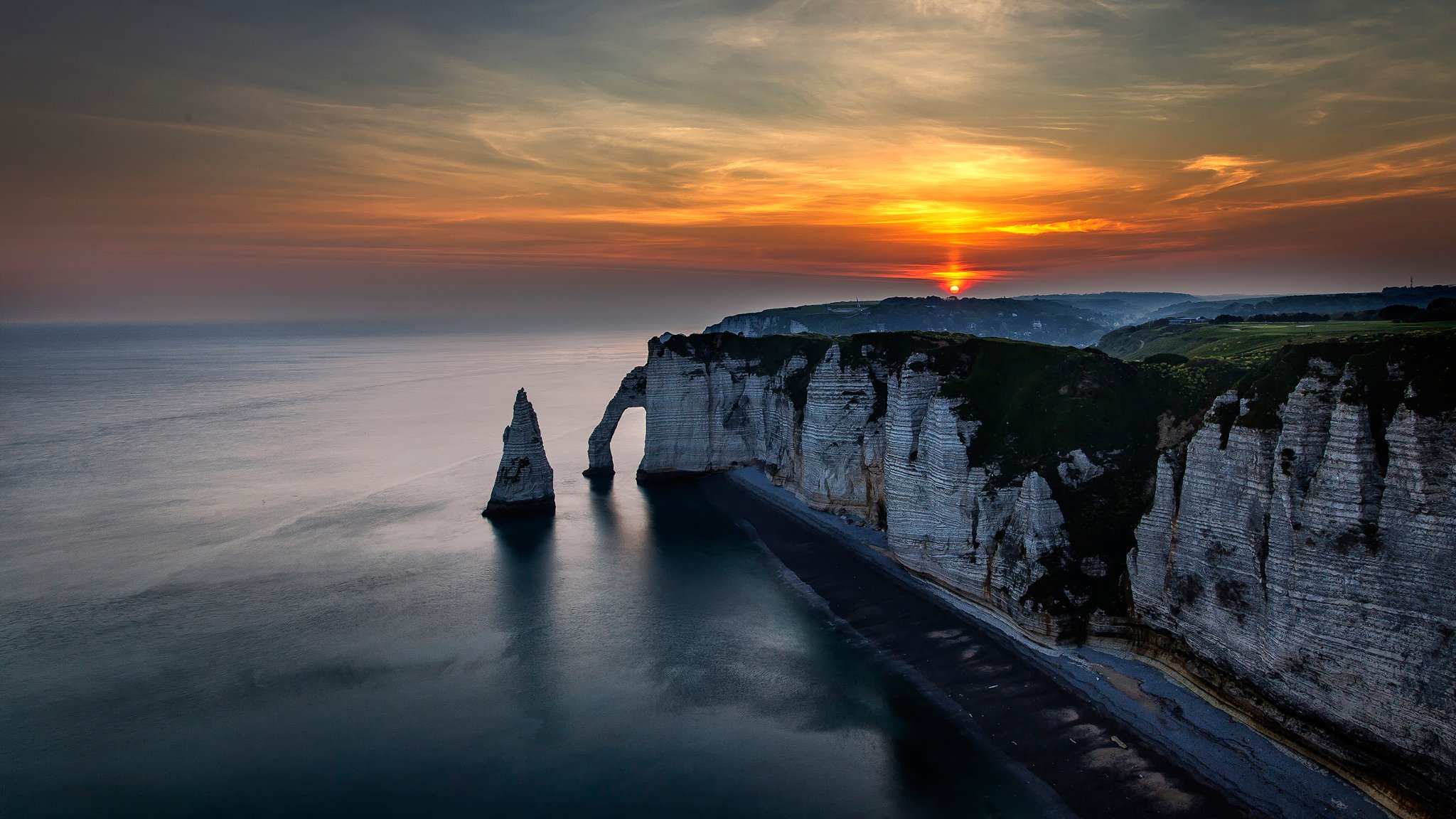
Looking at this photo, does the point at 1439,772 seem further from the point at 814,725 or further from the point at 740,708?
the point at 740,708

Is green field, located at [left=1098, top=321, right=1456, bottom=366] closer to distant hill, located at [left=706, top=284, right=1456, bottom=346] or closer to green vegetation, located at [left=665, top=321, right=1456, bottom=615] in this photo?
green vegetation, located at [left=665, top=321, right=1456, bottom=615]

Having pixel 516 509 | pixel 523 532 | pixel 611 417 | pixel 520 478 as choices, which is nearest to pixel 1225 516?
pixel 523 532

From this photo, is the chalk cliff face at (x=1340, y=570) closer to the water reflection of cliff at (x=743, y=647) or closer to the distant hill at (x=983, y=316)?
the water reflection of cliff at (x=743, y=647)

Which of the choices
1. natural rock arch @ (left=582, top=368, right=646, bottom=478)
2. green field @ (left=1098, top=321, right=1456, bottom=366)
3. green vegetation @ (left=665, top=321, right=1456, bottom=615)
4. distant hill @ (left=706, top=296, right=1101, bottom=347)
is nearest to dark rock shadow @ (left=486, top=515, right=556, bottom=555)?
natural rock arch @ (left=582, top=368, right=646, bottom=478)

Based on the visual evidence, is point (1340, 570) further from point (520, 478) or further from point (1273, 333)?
point (520, 478)

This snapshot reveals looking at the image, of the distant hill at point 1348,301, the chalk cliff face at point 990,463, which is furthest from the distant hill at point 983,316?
the chalk cliff face at point 990,463

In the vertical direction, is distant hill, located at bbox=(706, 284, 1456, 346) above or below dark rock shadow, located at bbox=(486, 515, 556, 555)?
above

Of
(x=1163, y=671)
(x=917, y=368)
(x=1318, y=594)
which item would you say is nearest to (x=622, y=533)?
(x=917, y=368)
